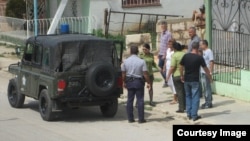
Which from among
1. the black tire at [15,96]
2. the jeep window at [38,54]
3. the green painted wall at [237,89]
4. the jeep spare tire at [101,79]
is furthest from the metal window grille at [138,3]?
the jeep spare tire at [101,79]

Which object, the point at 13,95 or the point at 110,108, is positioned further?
the point at 13,95

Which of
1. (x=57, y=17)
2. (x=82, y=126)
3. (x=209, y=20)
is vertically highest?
(x=57, y=17)

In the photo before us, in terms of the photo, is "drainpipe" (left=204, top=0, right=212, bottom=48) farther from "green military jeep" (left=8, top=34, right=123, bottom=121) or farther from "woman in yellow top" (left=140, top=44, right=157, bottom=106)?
"green military jeep" (left=8, top=34, right=123, bottom=121)

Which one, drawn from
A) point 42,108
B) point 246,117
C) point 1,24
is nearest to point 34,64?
point 42,108

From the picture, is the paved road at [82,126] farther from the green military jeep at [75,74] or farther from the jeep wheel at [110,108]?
the green military jeep at [75,74]

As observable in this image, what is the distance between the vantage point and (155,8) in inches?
1065

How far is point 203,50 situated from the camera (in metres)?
13.9

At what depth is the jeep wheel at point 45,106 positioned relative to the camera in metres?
12.7

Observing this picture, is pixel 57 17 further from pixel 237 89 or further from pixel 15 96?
pixel 237 89

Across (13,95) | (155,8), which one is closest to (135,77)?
(13,95)

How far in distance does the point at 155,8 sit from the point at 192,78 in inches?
586

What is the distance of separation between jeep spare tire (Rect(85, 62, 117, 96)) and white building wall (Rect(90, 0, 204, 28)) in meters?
12.8

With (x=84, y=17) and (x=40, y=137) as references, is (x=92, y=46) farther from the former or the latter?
(x=84, y=17)

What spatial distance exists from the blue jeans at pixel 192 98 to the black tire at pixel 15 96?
3.97m
